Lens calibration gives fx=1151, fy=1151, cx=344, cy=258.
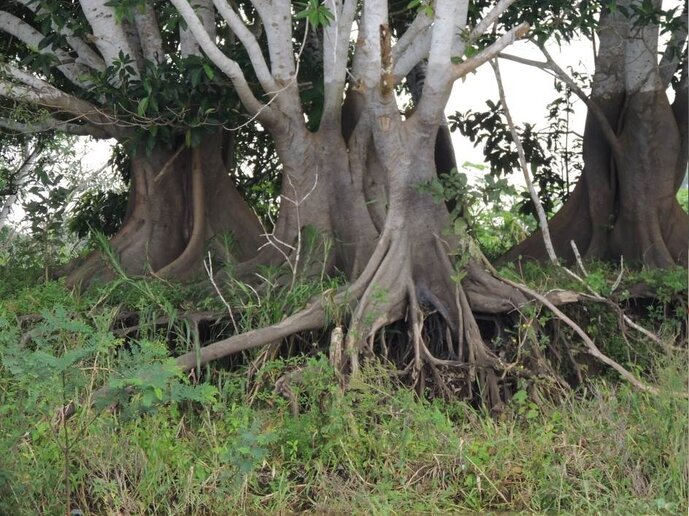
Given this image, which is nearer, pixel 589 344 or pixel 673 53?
pixel 589 344

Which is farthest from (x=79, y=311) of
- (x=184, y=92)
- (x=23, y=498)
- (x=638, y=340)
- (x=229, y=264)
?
(x=638, y=340)

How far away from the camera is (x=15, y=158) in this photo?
12875 mm

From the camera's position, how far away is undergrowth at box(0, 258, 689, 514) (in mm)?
6488

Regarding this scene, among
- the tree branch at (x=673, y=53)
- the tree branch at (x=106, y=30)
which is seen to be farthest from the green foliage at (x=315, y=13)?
the tree branch at (x=673, y=53)

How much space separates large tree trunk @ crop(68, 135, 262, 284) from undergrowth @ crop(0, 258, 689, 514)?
83.0 inches

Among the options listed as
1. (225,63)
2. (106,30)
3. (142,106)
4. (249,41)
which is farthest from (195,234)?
(249,41)

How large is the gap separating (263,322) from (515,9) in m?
3.59

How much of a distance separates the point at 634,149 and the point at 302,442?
16.7 feet

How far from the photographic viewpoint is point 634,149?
10.6 meters

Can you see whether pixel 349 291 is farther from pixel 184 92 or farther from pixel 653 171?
pixel 653 171

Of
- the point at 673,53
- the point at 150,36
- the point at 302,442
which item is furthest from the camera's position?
the point at 673,53

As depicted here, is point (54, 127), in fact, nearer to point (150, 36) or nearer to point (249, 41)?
point (150, 36)

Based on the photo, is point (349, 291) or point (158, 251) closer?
point (349, 291)

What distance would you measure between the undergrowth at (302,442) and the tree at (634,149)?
2.78 metres
